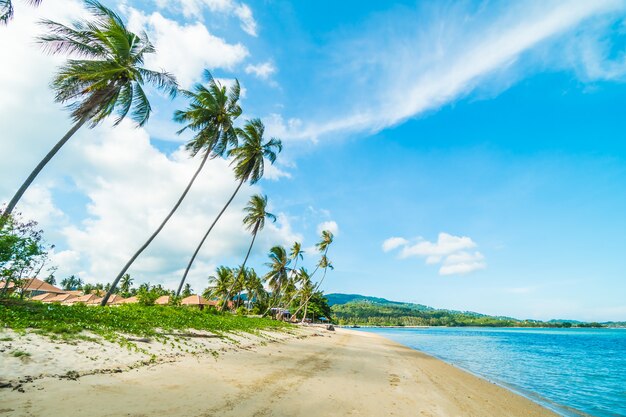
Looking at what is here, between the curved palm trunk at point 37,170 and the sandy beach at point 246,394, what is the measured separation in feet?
31.6

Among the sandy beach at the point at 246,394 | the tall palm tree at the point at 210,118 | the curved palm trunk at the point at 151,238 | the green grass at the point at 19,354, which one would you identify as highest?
the tall palm tree at the point at 210,118

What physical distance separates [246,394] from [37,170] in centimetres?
1377

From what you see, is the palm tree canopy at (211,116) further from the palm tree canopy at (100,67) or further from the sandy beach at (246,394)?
the sandy beach at (246,394)

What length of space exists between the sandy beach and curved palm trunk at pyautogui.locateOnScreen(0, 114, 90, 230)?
9631 millimetres

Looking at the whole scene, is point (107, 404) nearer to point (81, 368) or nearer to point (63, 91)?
point (81, 368)

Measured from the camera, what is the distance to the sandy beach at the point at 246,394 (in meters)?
4.42

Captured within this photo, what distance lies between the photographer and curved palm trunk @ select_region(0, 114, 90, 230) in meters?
11.6

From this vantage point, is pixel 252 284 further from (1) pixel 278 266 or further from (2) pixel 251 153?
(2) pixel 251 153

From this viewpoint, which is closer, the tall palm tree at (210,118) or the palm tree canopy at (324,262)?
the tall palm tree at (210,118)

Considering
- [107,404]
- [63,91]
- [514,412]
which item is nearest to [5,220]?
[63,91]

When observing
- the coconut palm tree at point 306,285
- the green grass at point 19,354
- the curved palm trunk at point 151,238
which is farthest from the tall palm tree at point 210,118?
the coconut palm tree at point 306,285

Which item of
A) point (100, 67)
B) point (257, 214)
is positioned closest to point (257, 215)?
point (257, 214)

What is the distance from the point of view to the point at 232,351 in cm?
1076

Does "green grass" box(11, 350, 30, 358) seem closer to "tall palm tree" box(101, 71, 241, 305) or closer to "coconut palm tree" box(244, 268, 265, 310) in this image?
"tall palm tree" box(101, 71, 241, 305)
